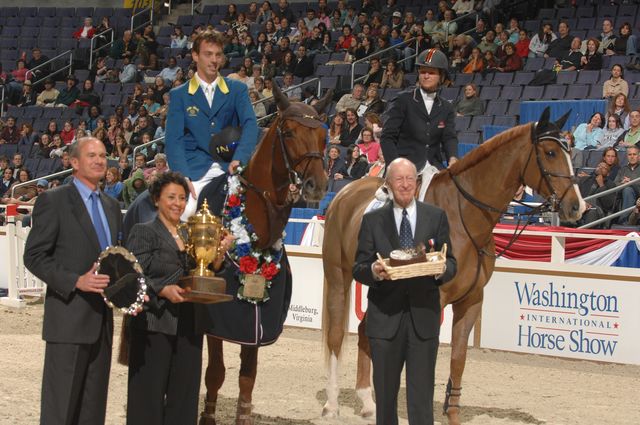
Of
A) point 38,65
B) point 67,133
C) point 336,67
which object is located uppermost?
point 38,65

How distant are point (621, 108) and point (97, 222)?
36.1 ft

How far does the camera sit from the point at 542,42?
18297mm

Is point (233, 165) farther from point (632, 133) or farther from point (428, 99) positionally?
point (632, 133)

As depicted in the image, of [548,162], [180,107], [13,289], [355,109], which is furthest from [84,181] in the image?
[355,109]

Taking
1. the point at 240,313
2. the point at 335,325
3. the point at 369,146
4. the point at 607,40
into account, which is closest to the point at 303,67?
the point at 369,146

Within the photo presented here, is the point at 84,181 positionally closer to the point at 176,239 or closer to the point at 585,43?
the point at 176,239

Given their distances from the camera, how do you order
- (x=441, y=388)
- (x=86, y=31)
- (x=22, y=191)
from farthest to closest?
(x=86, y=31) < (x=22, y=191) < (x=441, y=388)

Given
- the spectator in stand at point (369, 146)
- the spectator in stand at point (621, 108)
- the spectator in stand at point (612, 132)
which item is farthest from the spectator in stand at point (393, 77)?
the spectator in stand at point (612, 132)

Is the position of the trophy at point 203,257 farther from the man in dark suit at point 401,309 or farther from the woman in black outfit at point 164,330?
the man in dark suit at point 401,309

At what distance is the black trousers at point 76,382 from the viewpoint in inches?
201

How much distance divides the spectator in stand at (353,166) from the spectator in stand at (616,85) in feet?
12.3

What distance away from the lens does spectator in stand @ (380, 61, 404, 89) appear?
1889cm

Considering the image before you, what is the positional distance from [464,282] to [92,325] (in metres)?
3.09

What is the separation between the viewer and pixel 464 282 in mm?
7332
